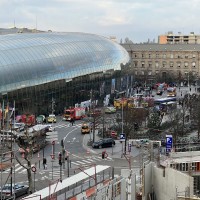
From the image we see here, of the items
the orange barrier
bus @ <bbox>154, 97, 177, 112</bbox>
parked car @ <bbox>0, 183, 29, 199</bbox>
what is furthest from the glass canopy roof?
the orange barrier

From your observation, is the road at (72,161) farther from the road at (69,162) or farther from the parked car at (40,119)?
the parked car at (40,119)

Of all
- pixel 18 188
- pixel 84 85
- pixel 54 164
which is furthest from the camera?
pixel 84 85

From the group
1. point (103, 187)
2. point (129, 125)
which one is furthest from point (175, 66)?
point (103, 187)

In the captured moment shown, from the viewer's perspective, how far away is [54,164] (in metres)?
37.7

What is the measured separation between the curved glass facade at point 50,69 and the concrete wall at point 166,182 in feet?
119

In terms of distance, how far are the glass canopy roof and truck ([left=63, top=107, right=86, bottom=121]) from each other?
4915 mm

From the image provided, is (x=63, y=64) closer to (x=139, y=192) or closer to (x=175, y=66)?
(x=139, y=192)

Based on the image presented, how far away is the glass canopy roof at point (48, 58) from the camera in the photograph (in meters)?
58.1

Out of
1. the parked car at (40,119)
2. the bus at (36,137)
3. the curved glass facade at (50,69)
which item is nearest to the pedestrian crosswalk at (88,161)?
the bus at (36,137)

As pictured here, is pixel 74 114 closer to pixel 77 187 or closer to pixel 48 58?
pixel 48 58

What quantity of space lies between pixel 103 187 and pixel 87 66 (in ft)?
180

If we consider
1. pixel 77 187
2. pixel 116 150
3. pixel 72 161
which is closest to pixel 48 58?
pixel 116 150

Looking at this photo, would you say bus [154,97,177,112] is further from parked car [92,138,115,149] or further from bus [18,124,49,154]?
bus [18,124,49,154]

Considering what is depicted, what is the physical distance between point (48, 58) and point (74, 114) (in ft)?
28.9
